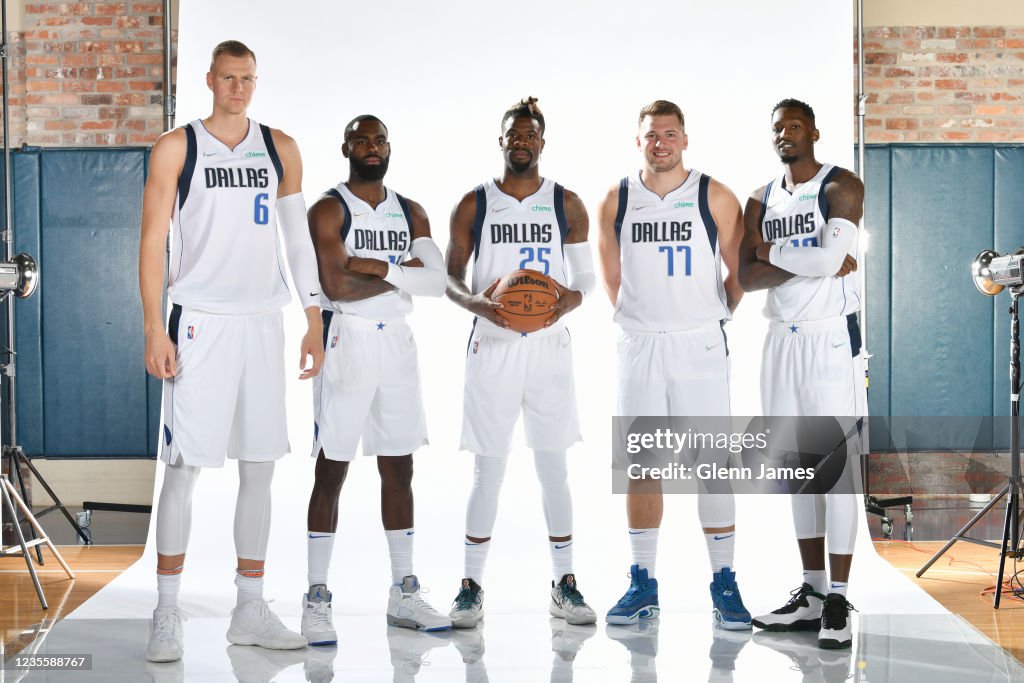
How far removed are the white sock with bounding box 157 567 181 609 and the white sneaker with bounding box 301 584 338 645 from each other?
1.39ft

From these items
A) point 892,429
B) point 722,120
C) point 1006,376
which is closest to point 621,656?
point 722,120

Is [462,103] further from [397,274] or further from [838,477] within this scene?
[838,477]

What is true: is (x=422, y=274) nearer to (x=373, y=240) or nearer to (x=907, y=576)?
(x=373, y=240)

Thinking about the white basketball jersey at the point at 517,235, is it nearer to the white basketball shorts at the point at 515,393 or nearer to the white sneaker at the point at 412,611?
the white basketball shorts at the point at 515,393

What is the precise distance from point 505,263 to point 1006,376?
4270 millimetres

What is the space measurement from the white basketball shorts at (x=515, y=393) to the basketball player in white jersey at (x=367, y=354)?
0.20 metres

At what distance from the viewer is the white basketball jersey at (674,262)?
11.4ft

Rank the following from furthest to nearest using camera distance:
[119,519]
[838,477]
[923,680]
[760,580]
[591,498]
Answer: [119,519]
[591,498]
[760,580]
[838,477]
[923,680]

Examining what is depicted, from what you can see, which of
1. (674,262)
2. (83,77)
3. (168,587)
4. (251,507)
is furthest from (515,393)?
(83,77)

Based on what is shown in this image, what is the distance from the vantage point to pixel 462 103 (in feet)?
15.9

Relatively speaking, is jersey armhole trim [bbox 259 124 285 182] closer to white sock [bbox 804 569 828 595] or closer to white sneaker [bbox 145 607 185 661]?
white sneaker [bbox 145 607 185 661]

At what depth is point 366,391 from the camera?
3.35 metres

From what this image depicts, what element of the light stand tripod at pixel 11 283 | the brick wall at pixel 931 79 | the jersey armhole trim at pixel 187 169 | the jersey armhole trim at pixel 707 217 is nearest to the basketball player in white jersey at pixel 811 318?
the jersey armhole trim at pixel 707 217

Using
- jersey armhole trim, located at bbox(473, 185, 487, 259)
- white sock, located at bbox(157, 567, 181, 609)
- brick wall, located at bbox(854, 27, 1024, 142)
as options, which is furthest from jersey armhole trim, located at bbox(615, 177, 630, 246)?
brick wall, located at bbox(854, 27, 1024, 142)
